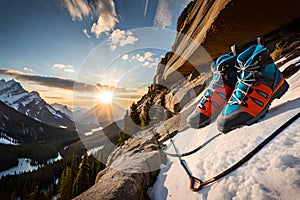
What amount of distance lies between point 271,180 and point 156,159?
1644 mm

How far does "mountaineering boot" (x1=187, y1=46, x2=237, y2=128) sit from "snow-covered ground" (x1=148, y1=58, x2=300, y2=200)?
704 mm

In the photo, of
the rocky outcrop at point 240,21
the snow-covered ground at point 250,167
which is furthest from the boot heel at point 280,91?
the rocky outcrop at point 240,21

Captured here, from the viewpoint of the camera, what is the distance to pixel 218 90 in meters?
2.78

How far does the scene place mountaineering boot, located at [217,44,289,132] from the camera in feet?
6.84

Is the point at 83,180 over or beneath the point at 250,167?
beneath

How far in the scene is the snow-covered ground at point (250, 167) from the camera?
122cm

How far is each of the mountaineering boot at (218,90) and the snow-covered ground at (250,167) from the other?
704mm

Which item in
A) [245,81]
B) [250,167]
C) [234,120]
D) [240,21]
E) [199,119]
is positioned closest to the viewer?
[250,167]

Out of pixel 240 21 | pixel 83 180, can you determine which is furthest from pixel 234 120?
pixel 83 180

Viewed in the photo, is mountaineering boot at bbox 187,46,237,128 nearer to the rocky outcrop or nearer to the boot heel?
the boot heel

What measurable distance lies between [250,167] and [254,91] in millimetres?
1053

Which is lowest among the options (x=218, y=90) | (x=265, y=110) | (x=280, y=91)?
(x=265, y=110)

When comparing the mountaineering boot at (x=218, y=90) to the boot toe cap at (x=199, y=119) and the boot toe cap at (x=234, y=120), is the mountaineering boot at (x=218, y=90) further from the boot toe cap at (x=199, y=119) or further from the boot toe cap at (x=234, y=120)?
the boot toe cap at (x=234, y=120)

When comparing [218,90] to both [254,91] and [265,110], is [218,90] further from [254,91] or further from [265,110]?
[265,110]
